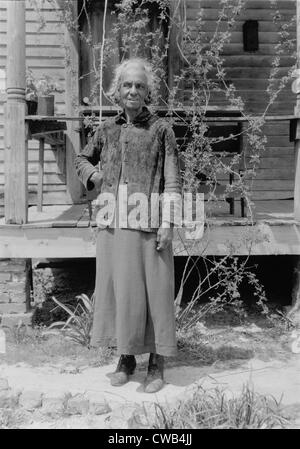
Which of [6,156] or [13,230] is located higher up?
[6,156]

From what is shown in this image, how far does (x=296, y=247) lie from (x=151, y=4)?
13.1ft

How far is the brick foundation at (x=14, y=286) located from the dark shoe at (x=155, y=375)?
1.71 metres

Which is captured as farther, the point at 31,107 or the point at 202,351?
the point at 31,107

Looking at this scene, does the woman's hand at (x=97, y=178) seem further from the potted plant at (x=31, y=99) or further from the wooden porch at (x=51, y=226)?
the potted plant at (x=31, y=99)

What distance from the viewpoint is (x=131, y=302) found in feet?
11.1

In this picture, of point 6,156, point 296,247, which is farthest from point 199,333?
point 6,156

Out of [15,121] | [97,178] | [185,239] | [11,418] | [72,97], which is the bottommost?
[11,418]

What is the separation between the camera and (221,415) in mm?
2828

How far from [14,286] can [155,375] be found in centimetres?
186

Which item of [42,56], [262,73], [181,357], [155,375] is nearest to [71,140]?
[42,56]

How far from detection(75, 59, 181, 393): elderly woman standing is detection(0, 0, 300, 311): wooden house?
4.38 ft

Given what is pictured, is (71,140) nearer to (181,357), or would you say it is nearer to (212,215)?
(212,215)

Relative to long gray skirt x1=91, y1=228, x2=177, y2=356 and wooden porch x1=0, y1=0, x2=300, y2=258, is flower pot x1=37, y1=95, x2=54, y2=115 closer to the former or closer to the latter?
wooden porch x1=0, y1=0, x2=300, y2=258
